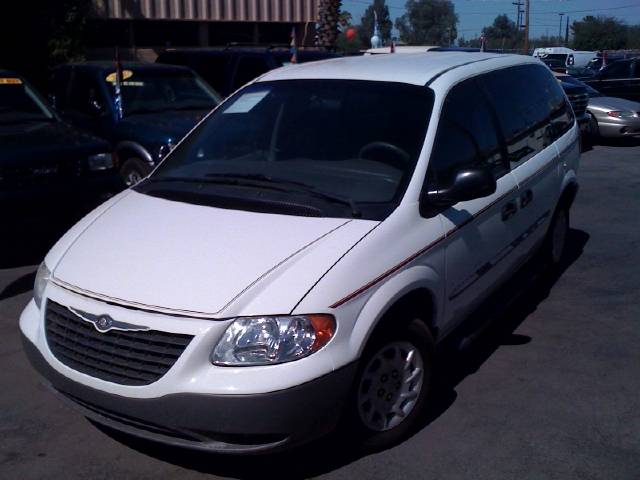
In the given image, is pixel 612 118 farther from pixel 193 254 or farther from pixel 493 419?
pixel 193 254

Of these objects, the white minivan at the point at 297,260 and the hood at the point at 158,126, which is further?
the hood at the point at 158,126

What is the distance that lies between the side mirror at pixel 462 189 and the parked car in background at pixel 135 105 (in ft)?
16.4

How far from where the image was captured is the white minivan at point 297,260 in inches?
133

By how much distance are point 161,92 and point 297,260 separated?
7073 millimetres

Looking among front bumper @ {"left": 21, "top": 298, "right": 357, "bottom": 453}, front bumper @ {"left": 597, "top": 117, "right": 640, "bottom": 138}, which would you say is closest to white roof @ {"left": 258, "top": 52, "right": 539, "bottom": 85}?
front bumper @ {"left": 21, "top": 298, "right": 357, "bottom": 453}

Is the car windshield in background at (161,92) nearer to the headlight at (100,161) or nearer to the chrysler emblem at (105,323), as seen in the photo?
the headlight at (100,161)

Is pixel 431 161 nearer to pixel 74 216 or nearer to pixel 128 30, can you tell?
pixel 74 216

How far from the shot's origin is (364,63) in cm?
524

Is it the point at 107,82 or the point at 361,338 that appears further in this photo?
the point at 107,82

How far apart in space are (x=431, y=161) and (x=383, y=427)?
145 cm

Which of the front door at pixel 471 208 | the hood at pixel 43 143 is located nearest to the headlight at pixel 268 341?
the front door at pixel 471 208

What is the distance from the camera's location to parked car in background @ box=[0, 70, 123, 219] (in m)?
6.94

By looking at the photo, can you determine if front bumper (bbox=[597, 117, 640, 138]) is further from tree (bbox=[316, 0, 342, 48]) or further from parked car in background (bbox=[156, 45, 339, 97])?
tree (bbox=[316, 0, 342, 48])

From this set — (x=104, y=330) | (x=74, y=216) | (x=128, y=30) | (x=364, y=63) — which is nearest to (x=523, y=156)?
(x=364, y=63)
